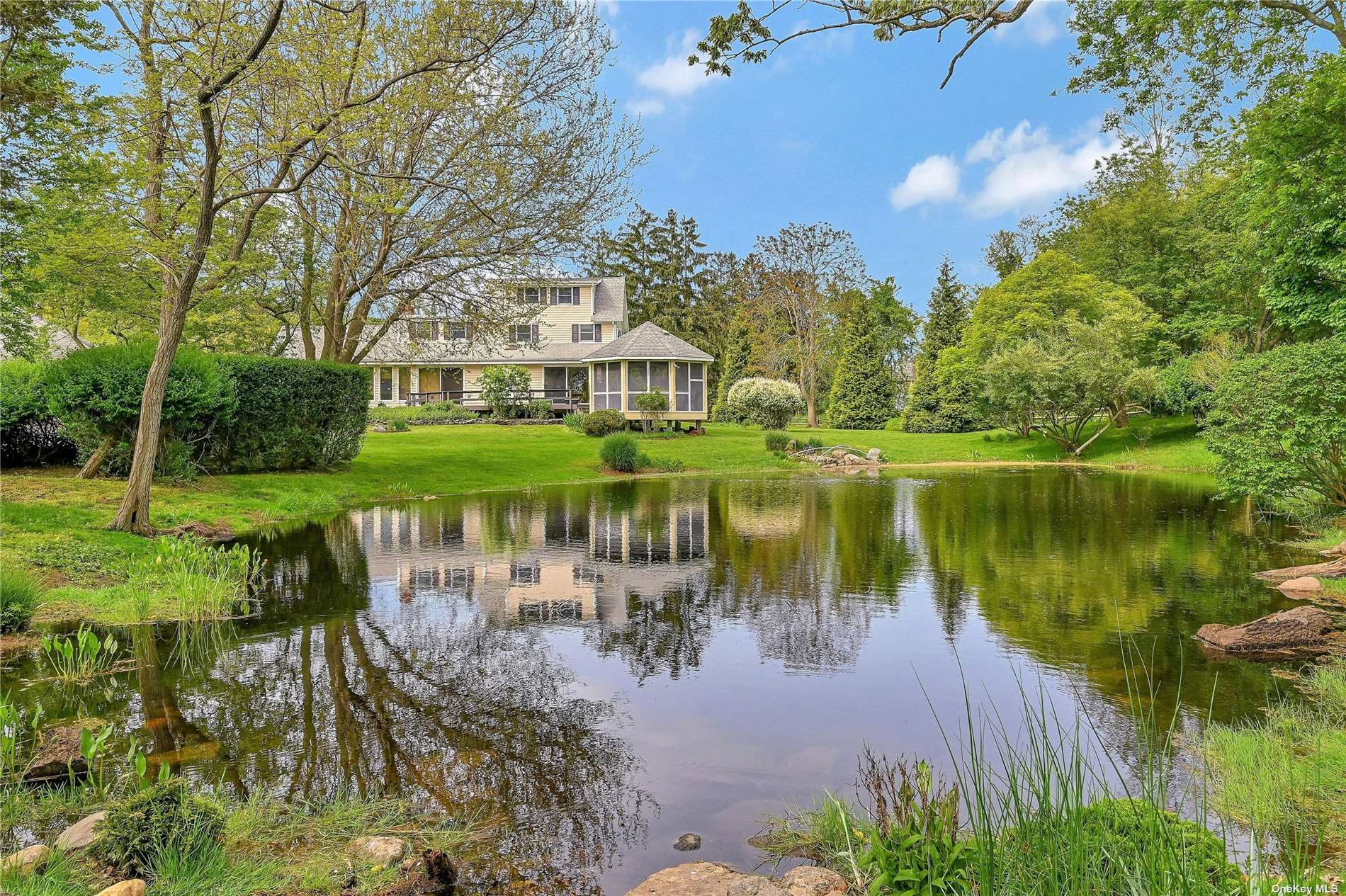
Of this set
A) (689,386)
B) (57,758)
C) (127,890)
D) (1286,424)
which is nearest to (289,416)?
(57,758)

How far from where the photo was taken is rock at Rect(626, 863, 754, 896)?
11.2ft

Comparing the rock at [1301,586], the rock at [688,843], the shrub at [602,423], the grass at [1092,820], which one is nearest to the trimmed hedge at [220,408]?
the shrub at [602,423]

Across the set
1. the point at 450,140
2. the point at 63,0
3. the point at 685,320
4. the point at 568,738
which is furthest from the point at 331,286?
the point at 685,320

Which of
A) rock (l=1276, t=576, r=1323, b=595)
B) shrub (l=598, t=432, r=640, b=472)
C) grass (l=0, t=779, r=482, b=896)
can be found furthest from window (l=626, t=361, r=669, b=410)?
grass (l=0, t=779, r=482, b=896)

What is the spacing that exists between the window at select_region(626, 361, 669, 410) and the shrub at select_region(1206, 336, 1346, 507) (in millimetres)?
24344

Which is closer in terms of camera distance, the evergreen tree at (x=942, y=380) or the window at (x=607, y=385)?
the window at (x=607, y=385)

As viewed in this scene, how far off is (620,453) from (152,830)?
22.2 m

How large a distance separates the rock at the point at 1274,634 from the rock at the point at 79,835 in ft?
26.8

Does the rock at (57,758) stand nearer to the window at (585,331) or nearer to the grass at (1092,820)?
the grass at (1092,820)

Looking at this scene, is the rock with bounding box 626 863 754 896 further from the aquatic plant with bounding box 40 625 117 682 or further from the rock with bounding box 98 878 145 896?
the aquatic plant with bounding box 40 625 117 682

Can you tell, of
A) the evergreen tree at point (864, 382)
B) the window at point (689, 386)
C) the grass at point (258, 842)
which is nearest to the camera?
the grass at point (258, 842)

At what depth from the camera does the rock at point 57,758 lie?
4.52 meters

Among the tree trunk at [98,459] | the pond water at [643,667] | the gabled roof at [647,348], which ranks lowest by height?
the pond water at [643,667]

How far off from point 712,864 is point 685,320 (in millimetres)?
56446
